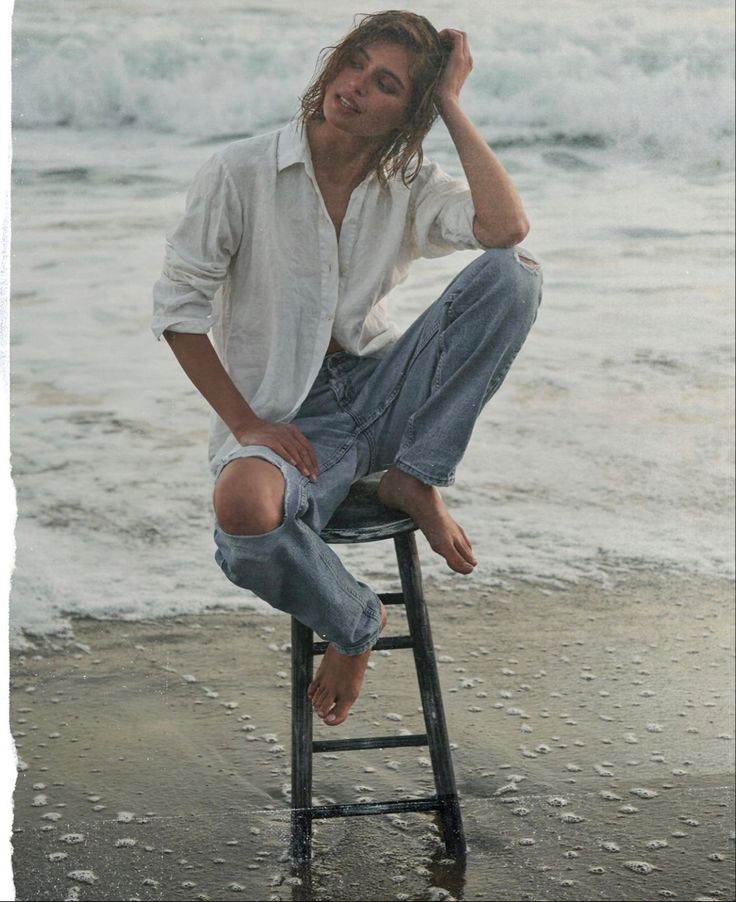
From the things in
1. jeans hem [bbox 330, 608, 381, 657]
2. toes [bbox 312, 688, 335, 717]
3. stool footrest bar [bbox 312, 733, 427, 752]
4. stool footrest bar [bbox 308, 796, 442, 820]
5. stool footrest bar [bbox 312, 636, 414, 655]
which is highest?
jeans hem [bbox 330, 608, 381, 657]

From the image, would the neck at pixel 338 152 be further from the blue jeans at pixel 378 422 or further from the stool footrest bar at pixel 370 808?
the stool footrest bar at pixel 370 808

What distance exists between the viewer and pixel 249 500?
5.65ft

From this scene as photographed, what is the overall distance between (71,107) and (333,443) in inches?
47.7

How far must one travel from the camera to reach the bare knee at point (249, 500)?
1.72 m

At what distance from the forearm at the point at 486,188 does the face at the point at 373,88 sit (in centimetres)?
7

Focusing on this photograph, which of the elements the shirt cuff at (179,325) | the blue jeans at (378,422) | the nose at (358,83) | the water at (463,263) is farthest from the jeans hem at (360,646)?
the water at (463,263)

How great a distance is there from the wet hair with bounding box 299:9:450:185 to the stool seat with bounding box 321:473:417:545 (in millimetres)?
450

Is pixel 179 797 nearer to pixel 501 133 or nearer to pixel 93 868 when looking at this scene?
pixel 93 868

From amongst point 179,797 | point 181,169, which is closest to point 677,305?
point 181,169

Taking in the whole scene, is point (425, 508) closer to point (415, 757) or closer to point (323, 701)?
point (323, 701)

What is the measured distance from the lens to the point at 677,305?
3266 mm

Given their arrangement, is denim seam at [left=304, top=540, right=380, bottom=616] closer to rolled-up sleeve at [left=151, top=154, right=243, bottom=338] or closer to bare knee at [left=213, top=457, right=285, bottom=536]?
bare knee at [left=213, top=457, right=285, bottom=536]

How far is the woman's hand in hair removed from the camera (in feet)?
5.87

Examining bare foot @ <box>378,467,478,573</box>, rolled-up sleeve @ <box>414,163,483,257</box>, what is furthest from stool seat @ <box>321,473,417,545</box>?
rolled-up sleeve @ <box>414,163,483,257</box>
